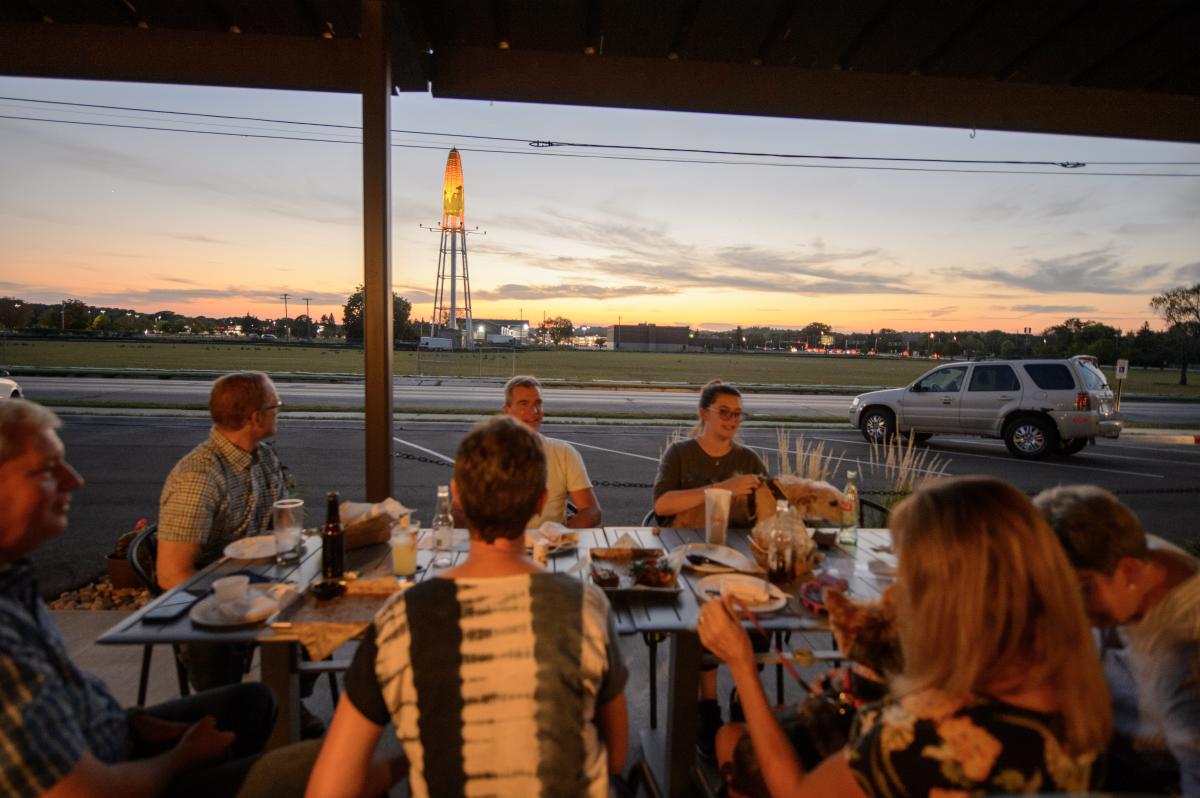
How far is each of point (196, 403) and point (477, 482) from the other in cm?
1776

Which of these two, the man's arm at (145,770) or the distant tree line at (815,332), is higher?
the distant tree line at (815,332)

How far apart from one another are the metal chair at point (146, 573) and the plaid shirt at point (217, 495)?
0.27 meters

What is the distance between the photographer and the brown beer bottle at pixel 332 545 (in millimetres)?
2330

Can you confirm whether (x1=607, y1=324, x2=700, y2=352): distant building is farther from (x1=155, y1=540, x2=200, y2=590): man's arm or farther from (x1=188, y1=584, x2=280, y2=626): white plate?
(x1=188, y1=584, x2=280, y2=626): white plate

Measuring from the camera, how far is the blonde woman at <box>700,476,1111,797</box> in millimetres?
1095

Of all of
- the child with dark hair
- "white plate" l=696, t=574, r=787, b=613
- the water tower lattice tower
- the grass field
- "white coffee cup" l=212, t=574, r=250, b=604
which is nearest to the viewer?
the child with dark hair

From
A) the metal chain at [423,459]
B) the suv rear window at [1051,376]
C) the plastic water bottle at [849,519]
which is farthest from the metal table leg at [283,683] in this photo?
the suv rear window at [1051,376]

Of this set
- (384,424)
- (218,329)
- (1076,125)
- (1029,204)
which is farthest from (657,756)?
(218,329)

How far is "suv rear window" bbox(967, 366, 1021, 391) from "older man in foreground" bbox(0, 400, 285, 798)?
13339 millimetres

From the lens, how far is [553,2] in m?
3.40

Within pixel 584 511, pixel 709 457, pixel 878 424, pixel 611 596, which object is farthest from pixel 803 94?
pixel 878 424

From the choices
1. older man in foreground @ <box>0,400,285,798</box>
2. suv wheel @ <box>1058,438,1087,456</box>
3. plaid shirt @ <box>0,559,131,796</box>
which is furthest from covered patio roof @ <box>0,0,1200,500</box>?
suv wheel @ <box>1058,438,1087,456</box>

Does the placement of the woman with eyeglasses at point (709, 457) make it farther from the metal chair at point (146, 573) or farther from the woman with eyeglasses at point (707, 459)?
the metal chair at point (146, 573)

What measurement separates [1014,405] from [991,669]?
12.7m
